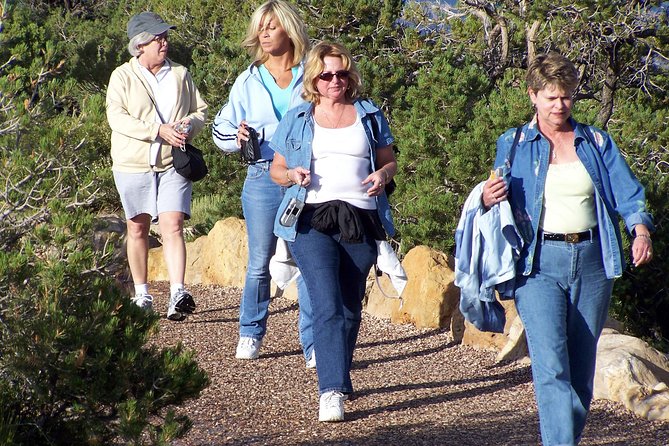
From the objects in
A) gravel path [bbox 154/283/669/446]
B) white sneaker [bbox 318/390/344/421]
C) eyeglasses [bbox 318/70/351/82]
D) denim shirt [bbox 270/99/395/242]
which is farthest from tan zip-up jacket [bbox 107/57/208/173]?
white sneaker [bbox 318/390/344/421]

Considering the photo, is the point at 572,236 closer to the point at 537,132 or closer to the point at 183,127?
the point at 537,132

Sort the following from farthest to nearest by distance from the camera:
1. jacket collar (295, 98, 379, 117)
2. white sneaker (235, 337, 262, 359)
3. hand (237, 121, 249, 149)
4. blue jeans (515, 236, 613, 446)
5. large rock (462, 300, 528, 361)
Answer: large rock (462, 300, 528, 361)
white sneaker (235, 337, 262, 359)
hand (237, 121, 249, 149)
jacket collar (295, 98, 379, 117)
blue jeans (515, 236, 613, 446)

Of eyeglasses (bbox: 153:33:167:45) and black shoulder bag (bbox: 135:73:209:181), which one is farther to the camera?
eyeglasses (bbox: 153:33:167:45)

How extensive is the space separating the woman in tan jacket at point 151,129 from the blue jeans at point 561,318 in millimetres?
2941

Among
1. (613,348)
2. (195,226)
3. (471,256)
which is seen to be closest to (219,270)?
(195,226)

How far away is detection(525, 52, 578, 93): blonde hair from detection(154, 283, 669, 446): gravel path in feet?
5.14

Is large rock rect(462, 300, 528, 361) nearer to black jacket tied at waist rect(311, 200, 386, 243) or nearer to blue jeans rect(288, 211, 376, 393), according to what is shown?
blue jeans rect(288, 211, 376, 393)

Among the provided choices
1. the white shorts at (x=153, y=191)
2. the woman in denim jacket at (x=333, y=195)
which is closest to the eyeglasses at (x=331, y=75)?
the woman in denim jacket at (x=333, y=195)

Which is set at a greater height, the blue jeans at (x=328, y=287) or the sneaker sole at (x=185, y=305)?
the blue jeans at (x=328, y=287)

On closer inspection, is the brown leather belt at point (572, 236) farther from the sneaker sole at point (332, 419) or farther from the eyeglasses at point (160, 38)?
the eyeglasses at point (160, 38)

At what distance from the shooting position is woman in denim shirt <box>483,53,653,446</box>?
3.94 meters

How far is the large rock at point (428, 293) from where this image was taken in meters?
7.09

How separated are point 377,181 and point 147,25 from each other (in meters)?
2.37

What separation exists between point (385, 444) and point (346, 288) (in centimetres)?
75
